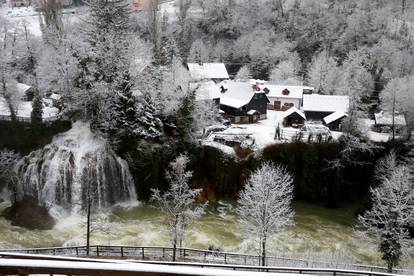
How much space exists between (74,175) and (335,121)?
31.1m

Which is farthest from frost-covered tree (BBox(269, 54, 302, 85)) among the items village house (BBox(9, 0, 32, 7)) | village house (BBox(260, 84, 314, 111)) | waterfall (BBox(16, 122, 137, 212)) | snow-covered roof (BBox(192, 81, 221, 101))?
village house (BBox(9, 0, 32, 7))

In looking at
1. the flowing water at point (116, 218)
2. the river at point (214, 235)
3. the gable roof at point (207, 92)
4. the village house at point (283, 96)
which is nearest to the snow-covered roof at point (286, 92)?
the village house at point (283, 96)

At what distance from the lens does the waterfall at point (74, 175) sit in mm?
40062

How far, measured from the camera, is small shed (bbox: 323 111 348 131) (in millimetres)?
50688

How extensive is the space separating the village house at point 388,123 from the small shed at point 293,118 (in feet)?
29.6

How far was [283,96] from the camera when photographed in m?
58.7

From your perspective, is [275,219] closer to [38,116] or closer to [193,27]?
[38,116]

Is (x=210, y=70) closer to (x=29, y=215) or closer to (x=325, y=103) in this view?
(x=325, y=103)

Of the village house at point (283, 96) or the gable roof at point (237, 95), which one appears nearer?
the gable roof at point (237, 95)

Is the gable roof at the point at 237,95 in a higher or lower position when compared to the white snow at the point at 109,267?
lower

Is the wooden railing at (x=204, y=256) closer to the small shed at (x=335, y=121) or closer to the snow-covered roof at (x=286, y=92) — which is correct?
the small shed at (x=335, y=121)

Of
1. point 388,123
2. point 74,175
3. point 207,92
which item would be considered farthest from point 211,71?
point 74,175

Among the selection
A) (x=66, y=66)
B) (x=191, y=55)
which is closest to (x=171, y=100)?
(x=66, y=66)

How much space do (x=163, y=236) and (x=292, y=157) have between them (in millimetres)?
16255
